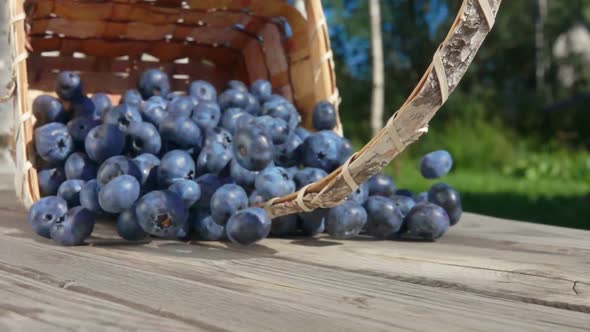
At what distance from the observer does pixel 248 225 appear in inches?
44.1

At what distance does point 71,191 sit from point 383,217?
594 mm

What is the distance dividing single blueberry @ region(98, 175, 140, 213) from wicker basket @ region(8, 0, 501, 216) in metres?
0.30

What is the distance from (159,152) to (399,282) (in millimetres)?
641

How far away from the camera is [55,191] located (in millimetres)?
A: 1441

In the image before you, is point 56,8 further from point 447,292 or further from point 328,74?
point 447,292

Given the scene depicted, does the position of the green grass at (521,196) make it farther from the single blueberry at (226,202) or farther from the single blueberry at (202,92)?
the single blueberry at (226,202)

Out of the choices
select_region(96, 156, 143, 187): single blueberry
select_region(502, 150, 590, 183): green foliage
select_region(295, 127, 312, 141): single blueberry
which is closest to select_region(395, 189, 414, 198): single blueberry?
select_region(295, 127, 312, 141): single blueberry

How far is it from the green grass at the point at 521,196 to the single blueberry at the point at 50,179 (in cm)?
→ 271

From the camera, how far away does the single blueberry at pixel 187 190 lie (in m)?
1.21

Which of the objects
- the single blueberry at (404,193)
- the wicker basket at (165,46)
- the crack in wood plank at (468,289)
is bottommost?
the crack in wood plank at (468,289)

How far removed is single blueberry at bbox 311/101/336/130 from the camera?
4.94 feet

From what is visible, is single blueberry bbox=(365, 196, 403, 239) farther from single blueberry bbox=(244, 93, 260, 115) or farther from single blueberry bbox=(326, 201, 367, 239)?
single blueberry bbox=(244, 93, 260, 115)

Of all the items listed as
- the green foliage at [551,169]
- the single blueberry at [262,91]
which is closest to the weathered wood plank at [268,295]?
the single blueberry at [262,91]

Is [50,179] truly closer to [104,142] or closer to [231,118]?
[104,142]
